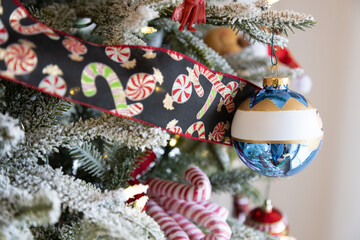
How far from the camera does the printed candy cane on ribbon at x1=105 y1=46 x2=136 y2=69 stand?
1.09 feet

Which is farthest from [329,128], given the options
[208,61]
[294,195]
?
[208,61]

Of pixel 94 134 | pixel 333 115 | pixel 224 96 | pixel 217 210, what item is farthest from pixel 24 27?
pixel 333 115

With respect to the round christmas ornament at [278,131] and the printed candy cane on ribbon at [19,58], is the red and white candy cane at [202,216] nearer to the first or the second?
the round christmas ornament at [278,131]

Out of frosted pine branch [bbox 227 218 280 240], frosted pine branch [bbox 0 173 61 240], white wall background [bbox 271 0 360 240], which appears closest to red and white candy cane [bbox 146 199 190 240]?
frosted pine branch [bbox 227 218 280 240]

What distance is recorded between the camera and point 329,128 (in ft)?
3.23

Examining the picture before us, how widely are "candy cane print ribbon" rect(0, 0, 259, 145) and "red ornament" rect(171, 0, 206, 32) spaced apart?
47mm

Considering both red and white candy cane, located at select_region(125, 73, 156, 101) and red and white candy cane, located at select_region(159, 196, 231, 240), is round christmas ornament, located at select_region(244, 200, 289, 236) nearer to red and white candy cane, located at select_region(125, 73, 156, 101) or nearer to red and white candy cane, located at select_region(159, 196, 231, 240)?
red and white candy cane, located at select_region(159, 196, 231, 240)

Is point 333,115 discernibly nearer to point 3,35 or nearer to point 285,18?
point 285,18

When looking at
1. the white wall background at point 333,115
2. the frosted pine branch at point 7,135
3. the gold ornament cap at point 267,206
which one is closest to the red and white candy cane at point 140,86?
the frosted pine branch at point 7,135

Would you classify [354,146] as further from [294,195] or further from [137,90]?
[137,90]

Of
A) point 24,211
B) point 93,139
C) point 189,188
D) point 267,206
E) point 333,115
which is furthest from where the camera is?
point 333,115

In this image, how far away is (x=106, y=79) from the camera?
323mm

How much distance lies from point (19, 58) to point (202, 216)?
0.31 m

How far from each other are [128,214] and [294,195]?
92 cm
